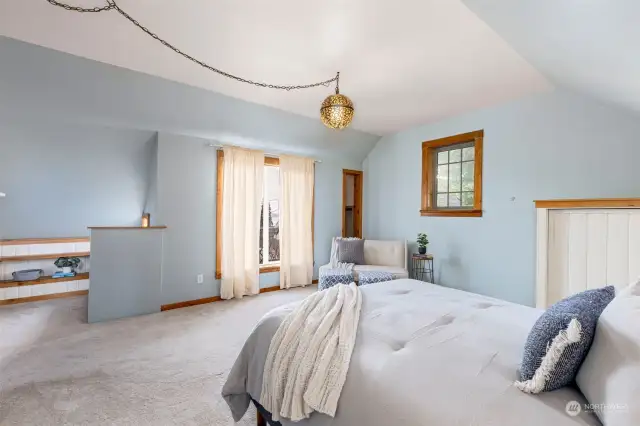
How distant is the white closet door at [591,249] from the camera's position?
9.30 feet

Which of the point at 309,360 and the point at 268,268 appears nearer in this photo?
the point at 309,360

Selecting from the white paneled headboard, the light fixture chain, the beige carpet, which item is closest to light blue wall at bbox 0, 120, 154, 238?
the beige carpet

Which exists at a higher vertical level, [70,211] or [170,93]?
[170,93]

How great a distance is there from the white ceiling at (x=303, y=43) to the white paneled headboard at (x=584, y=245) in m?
1.43

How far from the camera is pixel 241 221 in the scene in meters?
4.52

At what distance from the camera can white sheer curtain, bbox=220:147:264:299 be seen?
14.4 feet

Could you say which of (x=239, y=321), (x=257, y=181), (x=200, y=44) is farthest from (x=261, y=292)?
(x=200, y=44)

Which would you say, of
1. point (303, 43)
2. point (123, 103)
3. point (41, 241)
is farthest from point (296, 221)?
point (41, 241)

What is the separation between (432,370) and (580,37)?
2.10m

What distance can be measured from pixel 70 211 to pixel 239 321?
3.02 meters

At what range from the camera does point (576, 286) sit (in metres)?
3.17

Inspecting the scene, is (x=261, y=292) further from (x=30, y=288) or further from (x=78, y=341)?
(x=30, y=288)

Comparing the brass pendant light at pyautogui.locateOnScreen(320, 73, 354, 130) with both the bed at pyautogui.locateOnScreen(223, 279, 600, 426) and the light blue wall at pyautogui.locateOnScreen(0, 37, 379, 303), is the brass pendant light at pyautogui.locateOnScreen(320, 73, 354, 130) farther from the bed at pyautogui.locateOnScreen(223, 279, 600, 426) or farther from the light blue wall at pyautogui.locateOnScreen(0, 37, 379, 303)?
the bed at pyautogui.locateOnScreen(223, 279, 600, 426)
